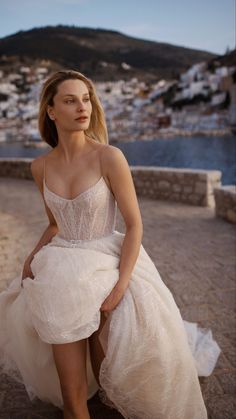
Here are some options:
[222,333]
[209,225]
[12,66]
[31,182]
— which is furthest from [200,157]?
[12,66]

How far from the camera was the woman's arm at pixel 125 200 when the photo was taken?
5.92 ft

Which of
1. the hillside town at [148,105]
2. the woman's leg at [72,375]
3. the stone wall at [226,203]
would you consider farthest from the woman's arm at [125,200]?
the hillside town at [148,105]

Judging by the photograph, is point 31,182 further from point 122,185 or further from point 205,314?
point 122,185

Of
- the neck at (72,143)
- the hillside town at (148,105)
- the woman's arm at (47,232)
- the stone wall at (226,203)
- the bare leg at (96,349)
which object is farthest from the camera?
the hillside town at (148,105)

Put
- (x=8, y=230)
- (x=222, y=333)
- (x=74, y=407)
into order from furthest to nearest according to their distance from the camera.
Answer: (x=8, y=230), (x=222, y=333), (x=74, y=407)

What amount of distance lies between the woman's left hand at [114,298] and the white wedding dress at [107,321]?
0.02 m

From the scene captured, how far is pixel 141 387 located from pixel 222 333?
1470 mm

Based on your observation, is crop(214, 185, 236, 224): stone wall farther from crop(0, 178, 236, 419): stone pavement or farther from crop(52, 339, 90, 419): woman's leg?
crop(52, 339, 90, 419): woman's leg

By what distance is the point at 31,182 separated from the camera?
11.8 metres

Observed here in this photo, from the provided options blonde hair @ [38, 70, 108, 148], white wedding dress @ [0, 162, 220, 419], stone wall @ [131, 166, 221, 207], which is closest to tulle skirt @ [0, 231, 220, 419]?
white wedding dress @ [0, 162, 220, 419]

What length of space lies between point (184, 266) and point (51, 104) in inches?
124

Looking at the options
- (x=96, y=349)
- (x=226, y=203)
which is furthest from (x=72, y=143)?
(x=226, y=203)

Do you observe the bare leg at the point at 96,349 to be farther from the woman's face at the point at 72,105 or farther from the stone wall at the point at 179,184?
the stone wall at the point at 179,184

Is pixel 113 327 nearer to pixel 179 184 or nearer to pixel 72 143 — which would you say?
pixel 72 143
